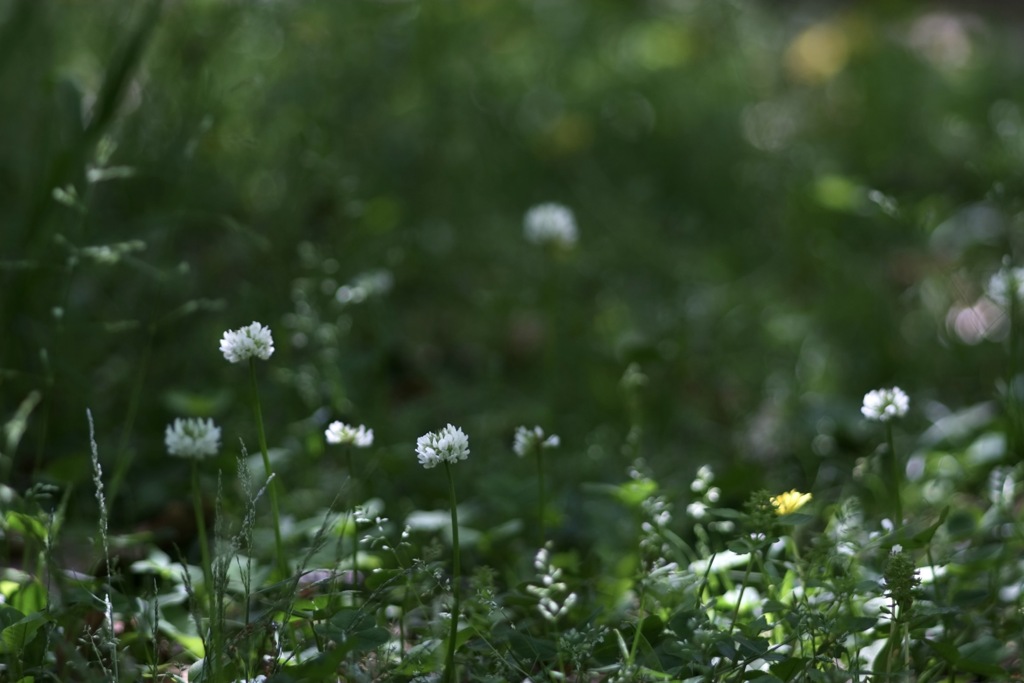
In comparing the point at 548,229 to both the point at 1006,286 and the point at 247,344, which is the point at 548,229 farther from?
the point at 247,344

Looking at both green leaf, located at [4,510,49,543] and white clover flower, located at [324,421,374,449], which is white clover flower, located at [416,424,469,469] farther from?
green leaf, located at [4,510,49,543]

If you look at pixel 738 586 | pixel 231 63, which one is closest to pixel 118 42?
pixel 231 63

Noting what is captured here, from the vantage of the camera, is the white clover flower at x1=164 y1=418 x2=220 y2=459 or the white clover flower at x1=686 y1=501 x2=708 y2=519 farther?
the white clover flower at x1=686 y1=501 x2=708 y2=519

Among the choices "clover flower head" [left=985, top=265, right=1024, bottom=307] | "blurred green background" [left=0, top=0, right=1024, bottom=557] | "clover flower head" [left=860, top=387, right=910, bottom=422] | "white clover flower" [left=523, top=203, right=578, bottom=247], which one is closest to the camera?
"clover flower head" [left=860, top=387, right=910, bottom=422]

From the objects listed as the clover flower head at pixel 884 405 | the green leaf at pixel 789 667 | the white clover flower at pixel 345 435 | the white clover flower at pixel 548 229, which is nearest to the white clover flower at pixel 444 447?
the white clover flower at pixel 345 435

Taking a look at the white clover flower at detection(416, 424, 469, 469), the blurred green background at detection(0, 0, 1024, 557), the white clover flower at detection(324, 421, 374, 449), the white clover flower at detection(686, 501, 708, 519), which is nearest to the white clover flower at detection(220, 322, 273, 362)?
the white clover flower at detection(324, 421, 374, 449)

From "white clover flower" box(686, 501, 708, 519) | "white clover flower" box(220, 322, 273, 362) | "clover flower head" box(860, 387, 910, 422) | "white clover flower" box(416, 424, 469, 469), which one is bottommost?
"white clover flower" box(686, 501, 708, 519)

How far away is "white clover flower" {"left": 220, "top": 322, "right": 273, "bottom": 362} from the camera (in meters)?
1.30

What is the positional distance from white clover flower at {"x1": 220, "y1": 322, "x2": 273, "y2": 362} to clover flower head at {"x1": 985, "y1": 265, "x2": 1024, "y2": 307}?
Result: 1062mm

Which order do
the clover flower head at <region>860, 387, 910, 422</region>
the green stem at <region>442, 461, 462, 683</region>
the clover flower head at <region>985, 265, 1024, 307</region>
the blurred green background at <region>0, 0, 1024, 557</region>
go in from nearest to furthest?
the green stem at <region>442, 461, 462, 683</region>
the clover flower head at <region>860, 387, 910, 422</region>
the clover flower head at <region>985, 265, 1024, 307</region>
the blurred green background at <region>0, 0, 1024, 557</region>

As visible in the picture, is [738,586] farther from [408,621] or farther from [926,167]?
[926,167]

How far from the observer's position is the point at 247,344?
4.26ft

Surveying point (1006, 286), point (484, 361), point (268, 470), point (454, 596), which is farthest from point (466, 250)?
point (454, 596)

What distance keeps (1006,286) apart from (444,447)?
3.24 ft
